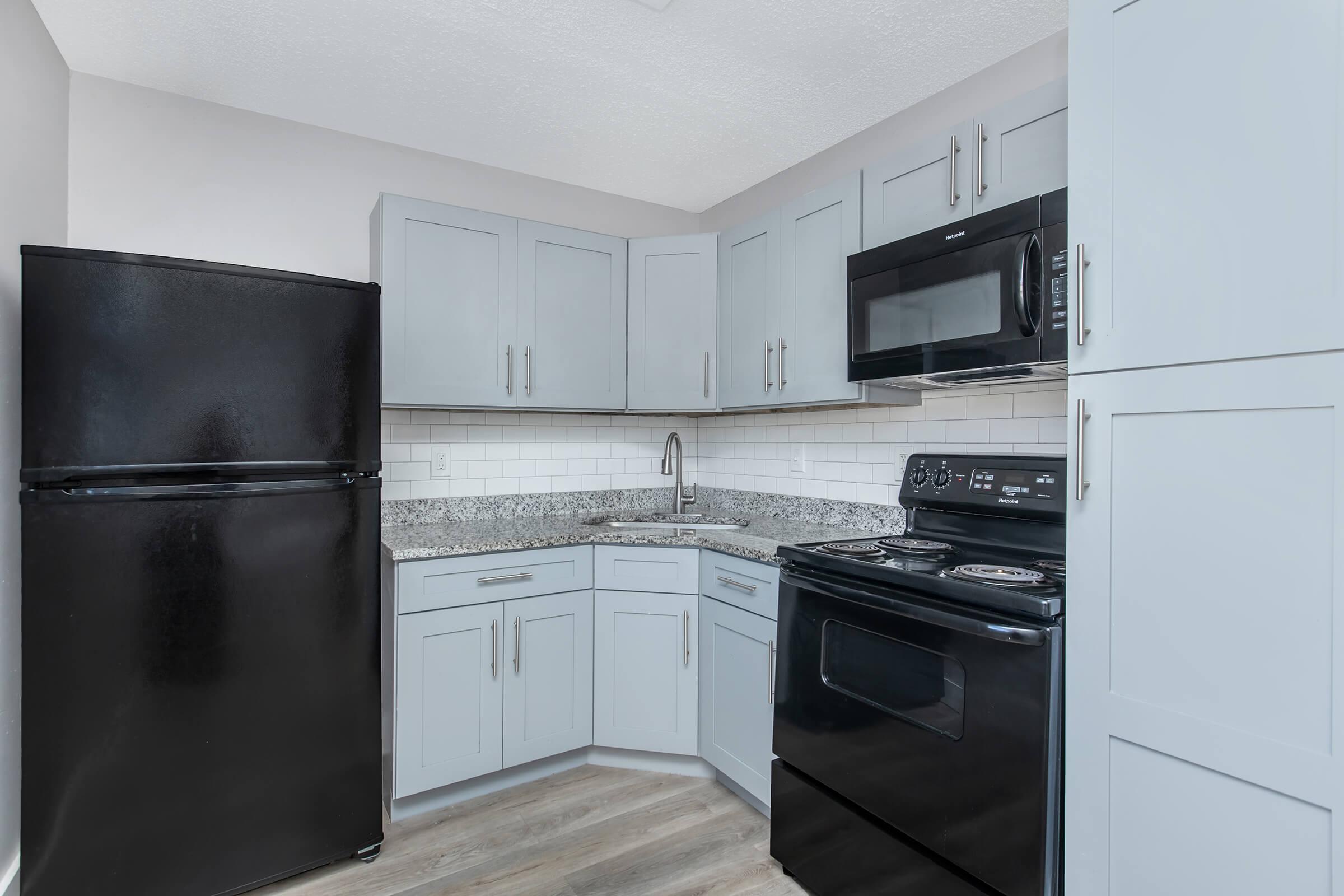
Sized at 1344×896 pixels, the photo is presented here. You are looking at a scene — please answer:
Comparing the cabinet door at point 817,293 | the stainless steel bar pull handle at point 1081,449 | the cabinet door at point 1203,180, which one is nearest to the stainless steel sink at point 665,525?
the cabinet door at point 817,293

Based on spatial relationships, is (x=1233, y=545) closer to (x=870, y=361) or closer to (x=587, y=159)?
(x=870, y=361)

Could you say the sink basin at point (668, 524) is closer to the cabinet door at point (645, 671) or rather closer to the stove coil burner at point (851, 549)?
the cabinet door at point (645, 671)

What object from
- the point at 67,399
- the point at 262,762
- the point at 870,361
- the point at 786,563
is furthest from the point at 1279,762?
the point at 67,399

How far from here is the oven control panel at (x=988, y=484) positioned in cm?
179

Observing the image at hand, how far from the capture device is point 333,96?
7.55ft

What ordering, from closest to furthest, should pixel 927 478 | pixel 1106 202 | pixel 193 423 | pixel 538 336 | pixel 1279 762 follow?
pixel 1279 762 < pixel 1106 202 < pixel 193 423 < pixel 927 478 < pixel 538 336

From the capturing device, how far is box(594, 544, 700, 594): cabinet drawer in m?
2.41

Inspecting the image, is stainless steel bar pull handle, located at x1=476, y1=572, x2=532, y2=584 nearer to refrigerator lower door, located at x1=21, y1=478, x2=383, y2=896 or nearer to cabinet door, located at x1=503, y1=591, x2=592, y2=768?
cabinet door, located at x1=503, y1=591, x2=592, y2=768

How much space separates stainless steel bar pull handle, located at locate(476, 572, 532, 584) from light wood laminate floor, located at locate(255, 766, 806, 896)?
77 centimetres

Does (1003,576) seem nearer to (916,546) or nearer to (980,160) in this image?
(916,546)

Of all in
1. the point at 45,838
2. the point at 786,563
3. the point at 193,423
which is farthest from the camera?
the point at 786,563

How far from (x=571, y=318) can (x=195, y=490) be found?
146 centimetres

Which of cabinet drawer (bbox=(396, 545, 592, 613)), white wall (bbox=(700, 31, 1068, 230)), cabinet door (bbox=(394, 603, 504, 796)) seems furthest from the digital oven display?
cabinet door (bbox=(394, 603, 504, 796))

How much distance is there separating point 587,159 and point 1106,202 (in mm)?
2108
